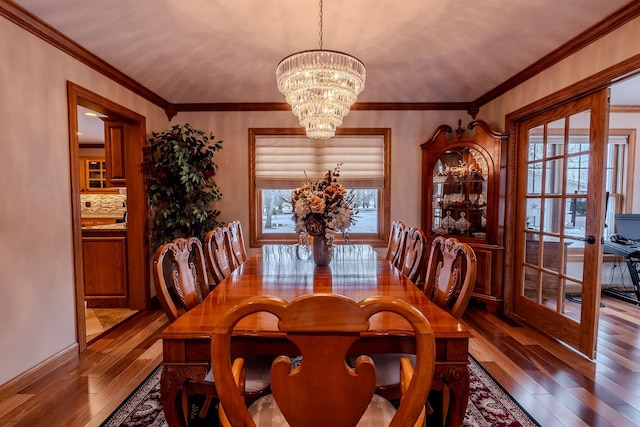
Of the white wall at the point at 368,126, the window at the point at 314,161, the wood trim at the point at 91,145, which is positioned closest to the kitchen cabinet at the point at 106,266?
the white wall at the point at 368,126

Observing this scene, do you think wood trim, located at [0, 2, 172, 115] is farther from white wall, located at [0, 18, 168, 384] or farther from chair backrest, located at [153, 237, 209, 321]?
chair backrest, located at [153, 237, 209, 321]

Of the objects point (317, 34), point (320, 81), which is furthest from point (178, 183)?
point (320, 81)

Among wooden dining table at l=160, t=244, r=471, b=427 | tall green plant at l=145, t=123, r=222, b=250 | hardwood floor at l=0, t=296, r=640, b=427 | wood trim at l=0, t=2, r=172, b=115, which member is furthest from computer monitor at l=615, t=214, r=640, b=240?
A: wood trim at l=0, t=2, r=172, b=115

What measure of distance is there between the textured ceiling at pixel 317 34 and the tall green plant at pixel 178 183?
0.63m

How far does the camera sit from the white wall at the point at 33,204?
2045 mm

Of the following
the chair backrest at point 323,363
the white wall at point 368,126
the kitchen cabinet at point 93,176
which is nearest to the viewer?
the chair backrest at point 323,363

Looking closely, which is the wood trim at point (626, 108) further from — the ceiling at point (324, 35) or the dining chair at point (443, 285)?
the dining chair at point (443, 285)

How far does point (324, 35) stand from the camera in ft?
8.50

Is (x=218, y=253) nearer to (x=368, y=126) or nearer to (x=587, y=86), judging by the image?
(x=368, y=126)

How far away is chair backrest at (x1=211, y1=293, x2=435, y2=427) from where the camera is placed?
71cm

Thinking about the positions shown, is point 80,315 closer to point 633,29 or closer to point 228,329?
point 228,329

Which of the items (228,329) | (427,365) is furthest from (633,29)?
(228,329)

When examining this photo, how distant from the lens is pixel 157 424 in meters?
1.79

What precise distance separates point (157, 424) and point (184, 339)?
1025 millimetres
